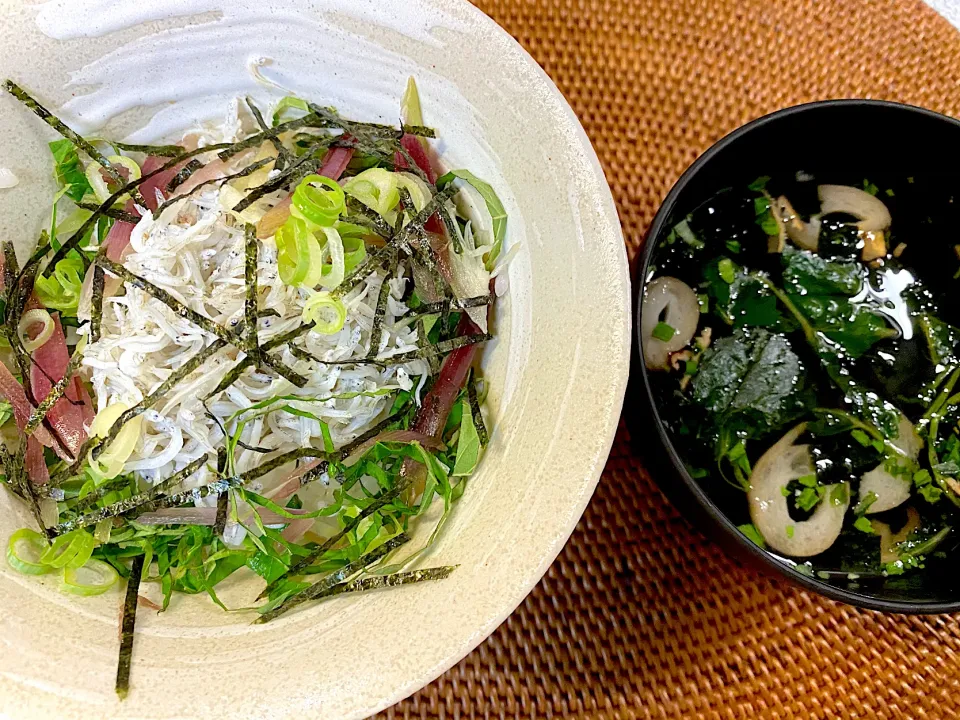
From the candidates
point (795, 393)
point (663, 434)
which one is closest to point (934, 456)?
point (795, 393)

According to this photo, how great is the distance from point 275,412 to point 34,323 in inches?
16.3

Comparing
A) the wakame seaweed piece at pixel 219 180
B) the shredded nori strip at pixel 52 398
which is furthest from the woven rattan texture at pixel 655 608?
the shredded nori strip at pixel 52 398

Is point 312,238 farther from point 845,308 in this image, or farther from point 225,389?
point 845,308

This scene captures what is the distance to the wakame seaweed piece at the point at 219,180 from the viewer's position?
3.52 ft

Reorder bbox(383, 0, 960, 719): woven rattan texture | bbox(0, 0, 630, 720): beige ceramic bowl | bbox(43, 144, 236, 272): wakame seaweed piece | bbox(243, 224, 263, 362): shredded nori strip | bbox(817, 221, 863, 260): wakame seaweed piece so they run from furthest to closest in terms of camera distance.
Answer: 1. bbox(817, 221, 863, 260): wakame seaweed piece
2. bbox(383, 0, 960, 719): woven rattan texture
3. bbox(43, 144, 236, 272): wakame seaweed piece
4. bbox(243, 224, 263, 362): shredded nori strip
5. bbox(0, 0, 630, 720): beige ceramic bowl

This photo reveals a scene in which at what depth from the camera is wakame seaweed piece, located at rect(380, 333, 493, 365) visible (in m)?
1.04

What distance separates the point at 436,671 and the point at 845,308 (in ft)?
3.22

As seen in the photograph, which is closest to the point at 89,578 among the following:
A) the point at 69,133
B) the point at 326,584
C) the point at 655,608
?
the point at 326,584

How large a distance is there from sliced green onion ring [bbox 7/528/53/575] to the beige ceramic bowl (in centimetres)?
2

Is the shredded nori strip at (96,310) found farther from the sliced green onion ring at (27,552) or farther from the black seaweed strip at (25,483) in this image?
the sliced green onion ring at (27,552)

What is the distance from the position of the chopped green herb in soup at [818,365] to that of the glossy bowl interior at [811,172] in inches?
1.0

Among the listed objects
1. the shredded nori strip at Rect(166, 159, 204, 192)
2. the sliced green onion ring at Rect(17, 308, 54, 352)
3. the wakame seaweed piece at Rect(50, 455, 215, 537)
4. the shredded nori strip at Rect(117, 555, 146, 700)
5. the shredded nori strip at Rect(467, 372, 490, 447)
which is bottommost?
the shredded nori strip at Rect(117, 555, 146, 700)

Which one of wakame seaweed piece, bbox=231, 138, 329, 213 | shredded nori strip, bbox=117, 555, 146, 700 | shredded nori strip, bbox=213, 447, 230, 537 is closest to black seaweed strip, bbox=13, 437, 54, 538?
shredded nori strip, bbox=117, 555, 146, 700

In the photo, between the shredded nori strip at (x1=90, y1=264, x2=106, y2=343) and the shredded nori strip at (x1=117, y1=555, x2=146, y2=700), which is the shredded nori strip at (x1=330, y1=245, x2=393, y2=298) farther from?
the shredded nori strip at (x1=117, y1=555, x2=146, y2=700)
